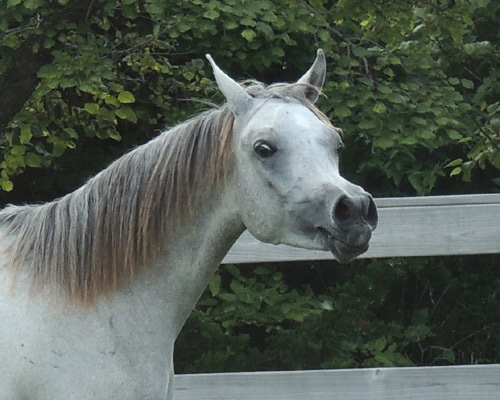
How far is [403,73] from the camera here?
18.9ft

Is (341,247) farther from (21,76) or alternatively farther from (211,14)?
(21,76)

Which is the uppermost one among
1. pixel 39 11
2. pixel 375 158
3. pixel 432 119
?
pixel 39 11

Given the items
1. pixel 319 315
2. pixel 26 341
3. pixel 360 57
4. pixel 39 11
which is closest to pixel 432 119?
pixel 360 57

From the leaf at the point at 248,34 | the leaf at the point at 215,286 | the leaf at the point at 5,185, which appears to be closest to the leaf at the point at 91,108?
the leaf at the point at 5,185

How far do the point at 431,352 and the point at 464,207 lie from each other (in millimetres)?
2230

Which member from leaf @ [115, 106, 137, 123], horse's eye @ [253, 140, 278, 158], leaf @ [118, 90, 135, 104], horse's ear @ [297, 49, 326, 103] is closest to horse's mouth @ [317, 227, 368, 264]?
horse's eye @ [253, 140, 278, 158]

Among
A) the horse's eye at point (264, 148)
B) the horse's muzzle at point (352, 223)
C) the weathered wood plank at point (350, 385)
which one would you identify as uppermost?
the horse's eye at point (264, 148)

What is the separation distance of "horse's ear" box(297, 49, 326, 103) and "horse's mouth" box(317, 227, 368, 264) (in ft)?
1.60

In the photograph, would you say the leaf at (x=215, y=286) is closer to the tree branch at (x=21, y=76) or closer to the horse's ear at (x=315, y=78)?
the tree branch at (x=21, y=76)

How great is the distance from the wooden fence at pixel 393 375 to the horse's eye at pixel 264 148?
4.58ft

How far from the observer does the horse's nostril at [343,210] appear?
2.29m

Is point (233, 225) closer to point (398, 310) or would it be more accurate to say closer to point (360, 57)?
point (360, 57)

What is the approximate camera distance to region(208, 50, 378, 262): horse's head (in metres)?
2.31

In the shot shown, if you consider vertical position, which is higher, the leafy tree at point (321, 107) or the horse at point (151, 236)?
the horse at point (151, 236)
